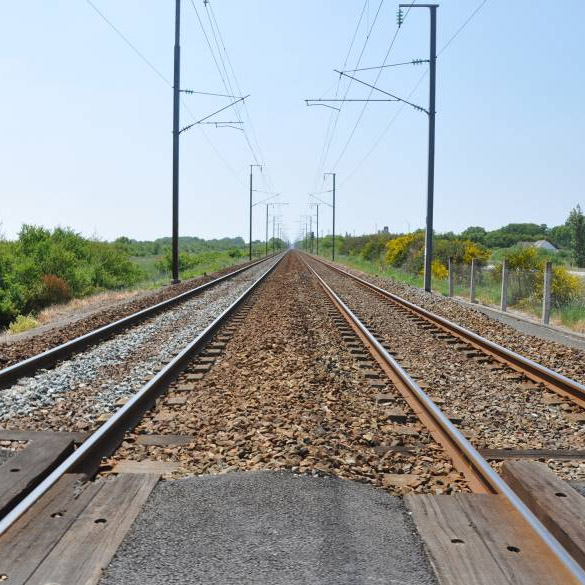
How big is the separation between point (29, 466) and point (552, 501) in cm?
364

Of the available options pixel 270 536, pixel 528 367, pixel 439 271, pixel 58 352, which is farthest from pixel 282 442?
pixel 439 271

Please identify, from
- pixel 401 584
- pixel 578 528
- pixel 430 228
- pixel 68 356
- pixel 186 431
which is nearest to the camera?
pixel 401 584

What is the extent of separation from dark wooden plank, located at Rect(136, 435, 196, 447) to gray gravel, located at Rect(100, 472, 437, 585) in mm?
1149

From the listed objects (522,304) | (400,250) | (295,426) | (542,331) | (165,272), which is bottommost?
(165,272)

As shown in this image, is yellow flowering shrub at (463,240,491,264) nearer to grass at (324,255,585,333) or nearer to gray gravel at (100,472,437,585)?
grass at (324,255,585,333)

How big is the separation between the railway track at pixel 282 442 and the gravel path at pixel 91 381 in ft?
1.48

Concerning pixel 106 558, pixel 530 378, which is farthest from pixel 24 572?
pixel 530 378

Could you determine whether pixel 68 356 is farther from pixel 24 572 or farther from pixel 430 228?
pixel 430 228

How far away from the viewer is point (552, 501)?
412 centimetres

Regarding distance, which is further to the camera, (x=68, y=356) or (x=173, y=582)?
(x=68, y=356)

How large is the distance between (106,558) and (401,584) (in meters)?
1.51

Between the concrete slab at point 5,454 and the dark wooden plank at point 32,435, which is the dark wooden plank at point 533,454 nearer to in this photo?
the dark wooden plank at point 32,435

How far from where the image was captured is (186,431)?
20.1ft

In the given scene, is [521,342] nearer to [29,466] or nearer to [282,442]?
[282,442]
